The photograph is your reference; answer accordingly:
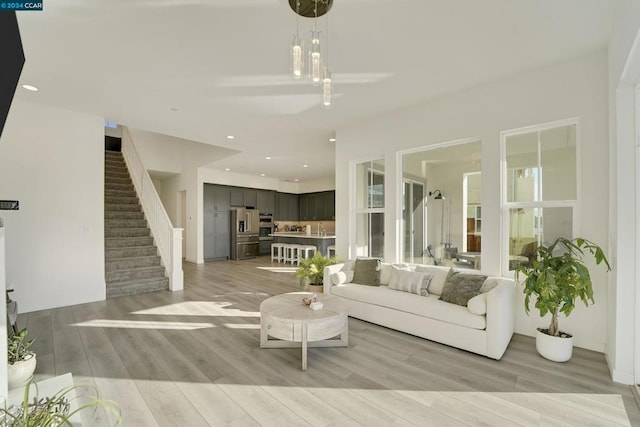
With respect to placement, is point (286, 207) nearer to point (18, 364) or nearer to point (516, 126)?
point (516, 126)

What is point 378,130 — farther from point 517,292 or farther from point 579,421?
point 579,421

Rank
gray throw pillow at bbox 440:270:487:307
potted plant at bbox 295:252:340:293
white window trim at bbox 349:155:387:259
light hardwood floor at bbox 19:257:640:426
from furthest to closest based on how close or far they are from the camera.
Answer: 1. white window trim at bbox 349:155:387:259
2. potted plant at bbox 295:252:340:293
3. gray throw pillow at bbox 440:270:487:307
4. light hardwood floor at bbox 19:257:640:426

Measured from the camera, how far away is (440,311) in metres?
3.07

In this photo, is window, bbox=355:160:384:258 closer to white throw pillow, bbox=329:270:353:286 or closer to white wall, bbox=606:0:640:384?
white throw pillow, bbox=329:270:353:286

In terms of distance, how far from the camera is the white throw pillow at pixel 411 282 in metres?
3.50

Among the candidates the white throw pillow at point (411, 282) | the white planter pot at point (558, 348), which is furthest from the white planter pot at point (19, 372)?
the white planter pot at point (558, 348)

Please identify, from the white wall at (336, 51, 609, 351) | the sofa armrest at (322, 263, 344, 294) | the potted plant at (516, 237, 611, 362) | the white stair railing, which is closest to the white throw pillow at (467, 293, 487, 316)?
the potted plant at (516, 237, 611, 362)

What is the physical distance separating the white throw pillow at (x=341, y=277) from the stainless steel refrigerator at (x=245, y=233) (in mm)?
5962

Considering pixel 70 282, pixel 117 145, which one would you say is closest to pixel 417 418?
pixel 70 282

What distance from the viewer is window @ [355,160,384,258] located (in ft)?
15.6

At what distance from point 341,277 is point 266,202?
706 cm

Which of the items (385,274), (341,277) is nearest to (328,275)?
(341,277)

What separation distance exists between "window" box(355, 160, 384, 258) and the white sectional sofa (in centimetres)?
79

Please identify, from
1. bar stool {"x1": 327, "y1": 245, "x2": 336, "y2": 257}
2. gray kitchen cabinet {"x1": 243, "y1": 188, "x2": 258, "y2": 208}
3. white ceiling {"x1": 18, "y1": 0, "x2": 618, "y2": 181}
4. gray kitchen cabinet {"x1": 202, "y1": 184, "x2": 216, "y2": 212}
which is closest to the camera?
white ceiling {"x1": 18, "y1": 0, "x2": 618, "y2": 181}
